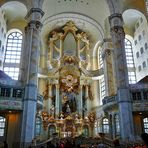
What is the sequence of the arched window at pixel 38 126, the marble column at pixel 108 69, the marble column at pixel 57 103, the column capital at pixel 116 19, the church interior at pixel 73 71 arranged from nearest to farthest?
the church interior at pixel 73 71, the column capital at pixel 116 19, the arched window at pixel 38 126, the marble column at pixel 108 69, the marble column at pixel 57 103

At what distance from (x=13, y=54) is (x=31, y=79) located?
11143 millimetres

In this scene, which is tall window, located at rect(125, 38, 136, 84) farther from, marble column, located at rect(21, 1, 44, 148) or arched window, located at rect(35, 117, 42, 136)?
marble column, located at rect(21, 1, 44, 148)

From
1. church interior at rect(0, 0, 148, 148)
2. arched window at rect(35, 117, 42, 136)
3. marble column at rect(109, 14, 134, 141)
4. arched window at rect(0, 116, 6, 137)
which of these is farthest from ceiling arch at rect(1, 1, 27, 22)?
arched window at rect(35, 117, 42, 136)

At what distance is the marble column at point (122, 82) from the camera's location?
842 inches

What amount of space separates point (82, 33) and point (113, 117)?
58.9ft

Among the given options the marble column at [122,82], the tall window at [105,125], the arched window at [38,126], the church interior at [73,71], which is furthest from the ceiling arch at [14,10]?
the tall window at [105,125]

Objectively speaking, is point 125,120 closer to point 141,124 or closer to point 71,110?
point 141,124

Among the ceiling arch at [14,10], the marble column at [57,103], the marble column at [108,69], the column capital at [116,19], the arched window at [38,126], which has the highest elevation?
the ceiling arch at [14,10]

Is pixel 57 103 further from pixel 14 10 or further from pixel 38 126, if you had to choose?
pixel 14 10

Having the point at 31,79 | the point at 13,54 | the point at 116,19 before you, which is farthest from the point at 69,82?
the point at 116,19

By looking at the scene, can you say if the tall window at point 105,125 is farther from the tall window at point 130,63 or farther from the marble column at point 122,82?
the marble column at point 122,82

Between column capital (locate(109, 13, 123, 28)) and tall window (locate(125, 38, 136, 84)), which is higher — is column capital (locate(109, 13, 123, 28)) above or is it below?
above

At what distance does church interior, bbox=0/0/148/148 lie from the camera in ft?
72.6

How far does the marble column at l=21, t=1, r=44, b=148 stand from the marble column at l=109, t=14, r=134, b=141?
30.6ft
